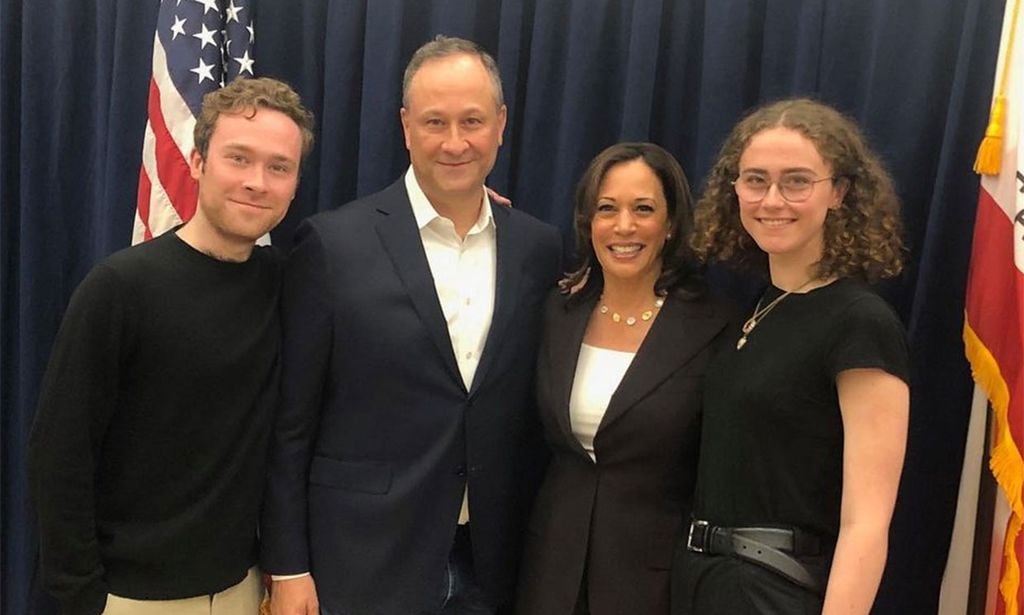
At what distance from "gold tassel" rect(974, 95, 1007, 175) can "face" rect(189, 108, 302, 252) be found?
4.59 ft

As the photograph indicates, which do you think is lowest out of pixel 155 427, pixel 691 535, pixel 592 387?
pixel 691 535

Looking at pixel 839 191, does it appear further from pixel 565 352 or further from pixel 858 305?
pixel 565 352

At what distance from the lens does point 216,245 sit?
156 centimetres

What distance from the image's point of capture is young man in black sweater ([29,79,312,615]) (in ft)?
4.72

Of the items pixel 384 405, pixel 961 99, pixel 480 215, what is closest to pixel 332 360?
pixel 384 405

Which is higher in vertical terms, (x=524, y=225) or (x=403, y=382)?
(x=524, y=225)

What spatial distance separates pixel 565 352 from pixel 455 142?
0.48m

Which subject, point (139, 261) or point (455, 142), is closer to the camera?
point (139, 261)

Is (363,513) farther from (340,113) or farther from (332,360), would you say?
(340,113)

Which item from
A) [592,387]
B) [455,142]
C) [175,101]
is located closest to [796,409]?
[592,387]

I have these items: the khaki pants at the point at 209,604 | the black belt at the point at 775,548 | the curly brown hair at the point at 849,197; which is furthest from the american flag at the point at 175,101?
the black belt at the point at 775,548

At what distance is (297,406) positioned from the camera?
5.34 ft

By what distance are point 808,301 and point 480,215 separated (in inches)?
27.2

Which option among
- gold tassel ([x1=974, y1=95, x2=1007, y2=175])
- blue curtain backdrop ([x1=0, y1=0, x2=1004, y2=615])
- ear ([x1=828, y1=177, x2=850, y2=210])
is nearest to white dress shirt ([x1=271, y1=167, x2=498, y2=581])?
blue curtain backdrop ([x1=0, y1=0, x2=1004, y2=615])
